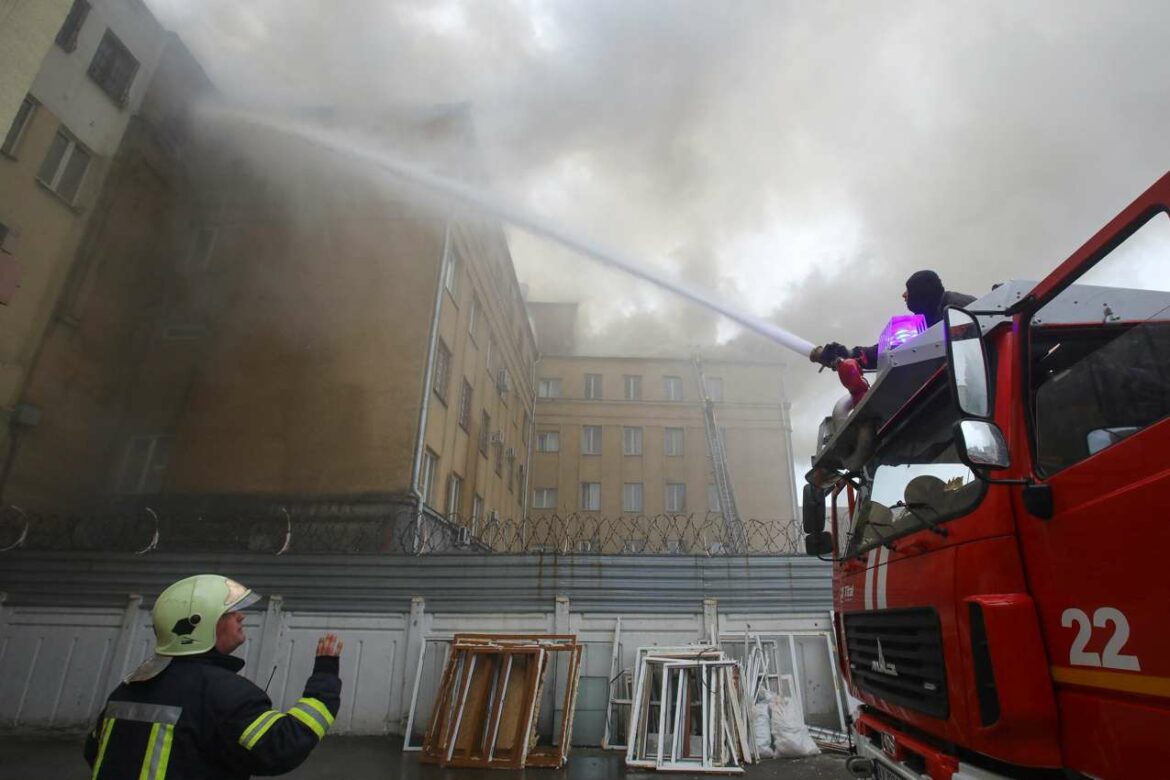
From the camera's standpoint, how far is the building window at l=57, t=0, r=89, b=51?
1164 centimetres

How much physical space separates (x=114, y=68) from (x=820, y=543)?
53.8 feet

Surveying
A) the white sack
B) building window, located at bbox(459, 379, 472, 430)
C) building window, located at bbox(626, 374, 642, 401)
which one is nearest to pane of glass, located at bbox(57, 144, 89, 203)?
building window, located at bbox(459, 379, 472, 430)

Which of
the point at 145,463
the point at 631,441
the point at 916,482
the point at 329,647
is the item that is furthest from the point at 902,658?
the point at 631,441

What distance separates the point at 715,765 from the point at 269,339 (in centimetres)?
1188

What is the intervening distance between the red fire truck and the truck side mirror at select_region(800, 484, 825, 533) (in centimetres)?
156

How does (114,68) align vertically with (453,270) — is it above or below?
above

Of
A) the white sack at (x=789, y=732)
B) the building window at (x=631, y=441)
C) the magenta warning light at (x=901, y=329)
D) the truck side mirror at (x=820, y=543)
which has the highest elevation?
the building window at (x=631, y=441)

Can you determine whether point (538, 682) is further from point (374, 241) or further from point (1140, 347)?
point (374, 241)

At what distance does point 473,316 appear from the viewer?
56.5ft

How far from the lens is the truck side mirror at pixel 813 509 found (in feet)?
15.5

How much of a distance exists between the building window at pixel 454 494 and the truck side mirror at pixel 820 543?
10.8 meters

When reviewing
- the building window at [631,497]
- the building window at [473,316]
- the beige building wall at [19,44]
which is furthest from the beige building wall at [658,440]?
the beige building wall at [19,44]

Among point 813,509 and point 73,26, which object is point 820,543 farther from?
point 73,26

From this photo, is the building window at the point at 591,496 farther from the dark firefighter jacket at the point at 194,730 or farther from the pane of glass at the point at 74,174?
the dark firefighter jacket at the point at 194,730
